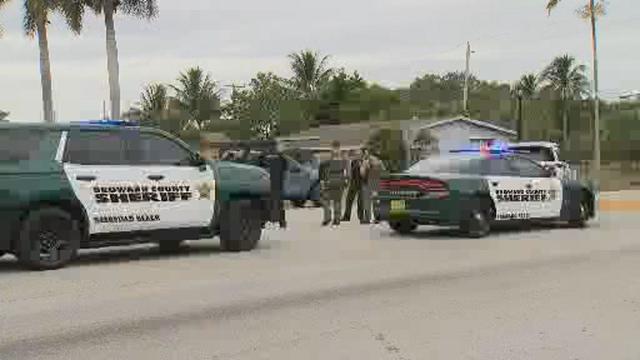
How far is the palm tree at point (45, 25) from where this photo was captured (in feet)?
106

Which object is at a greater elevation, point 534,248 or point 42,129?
point 42,129

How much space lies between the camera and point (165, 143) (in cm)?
1273

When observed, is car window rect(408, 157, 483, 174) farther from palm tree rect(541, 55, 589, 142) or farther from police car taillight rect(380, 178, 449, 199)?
palm tree rect(541, 55, 589, 142)

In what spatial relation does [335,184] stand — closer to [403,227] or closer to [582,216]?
[403,227]

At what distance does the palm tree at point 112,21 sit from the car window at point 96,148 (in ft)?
70.4

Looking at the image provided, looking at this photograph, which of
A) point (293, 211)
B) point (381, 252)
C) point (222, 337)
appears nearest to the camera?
point (222, 337)

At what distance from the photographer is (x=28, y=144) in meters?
11.4

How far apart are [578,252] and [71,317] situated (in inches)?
315

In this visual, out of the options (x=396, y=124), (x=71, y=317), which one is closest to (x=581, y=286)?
(x=71, y=317)

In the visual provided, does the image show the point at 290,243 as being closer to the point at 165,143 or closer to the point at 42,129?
the point at 165,143

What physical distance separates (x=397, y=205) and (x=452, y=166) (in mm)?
1139

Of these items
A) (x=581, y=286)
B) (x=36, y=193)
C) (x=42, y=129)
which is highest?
(x=42, y=129)

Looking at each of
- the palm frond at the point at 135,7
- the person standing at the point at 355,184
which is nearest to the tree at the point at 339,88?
the palm frond at the point at 135,7

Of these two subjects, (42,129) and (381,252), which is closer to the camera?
(42,129)
